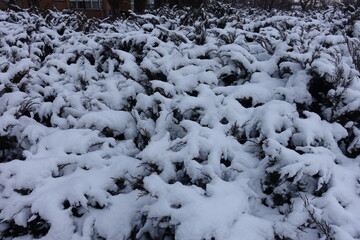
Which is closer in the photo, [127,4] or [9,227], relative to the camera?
[9,227]

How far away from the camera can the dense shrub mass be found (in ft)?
6.13

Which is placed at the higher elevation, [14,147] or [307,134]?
[307,134]

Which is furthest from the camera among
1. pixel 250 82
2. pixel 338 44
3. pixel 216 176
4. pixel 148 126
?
pixel 338 44

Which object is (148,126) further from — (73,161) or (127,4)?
(127,4)

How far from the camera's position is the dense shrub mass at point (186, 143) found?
187 centimetres

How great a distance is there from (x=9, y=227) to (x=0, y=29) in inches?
181

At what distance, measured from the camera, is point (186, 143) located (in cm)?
233

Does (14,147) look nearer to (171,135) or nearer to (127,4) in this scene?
(171,135)

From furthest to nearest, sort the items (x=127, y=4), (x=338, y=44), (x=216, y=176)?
(x=127, y=4) < (x=338, y=44) < (x=216, y=176)

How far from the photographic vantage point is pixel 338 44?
366 cm

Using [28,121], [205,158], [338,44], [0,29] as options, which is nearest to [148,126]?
[205,158]

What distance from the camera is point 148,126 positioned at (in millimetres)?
2729

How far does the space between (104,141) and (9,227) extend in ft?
3.23

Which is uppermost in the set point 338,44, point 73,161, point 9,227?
point 338,44
